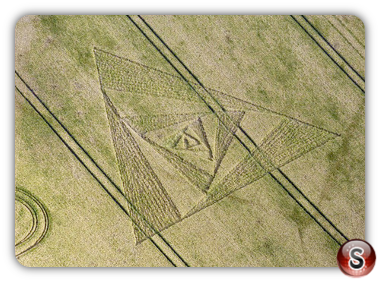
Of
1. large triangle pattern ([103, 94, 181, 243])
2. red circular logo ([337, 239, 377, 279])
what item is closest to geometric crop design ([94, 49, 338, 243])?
large triangle pattern ([103, 94, 181, 243])

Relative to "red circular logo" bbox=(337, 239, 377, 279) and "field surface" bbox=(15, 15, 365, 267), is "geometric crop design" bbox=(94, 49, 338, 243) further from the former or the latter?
"red circular logo" bbox=(337, 239, 377, 279)

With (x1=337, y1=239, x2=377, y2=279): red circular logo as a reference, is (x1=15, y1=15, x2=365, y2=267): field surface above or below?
above

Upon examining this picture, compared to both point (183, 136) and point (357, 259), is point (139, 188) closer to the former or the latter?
point (183, 136)

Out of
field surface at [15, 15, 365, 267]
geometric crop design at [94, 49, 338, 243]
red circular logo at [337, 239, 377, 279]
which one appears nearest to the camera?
red circular logo at [337, 239, 377, 279]

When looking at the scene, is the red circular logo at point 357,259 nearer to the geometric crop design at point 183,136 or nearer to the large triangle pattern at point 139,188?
the geometric crop design at point 183,136

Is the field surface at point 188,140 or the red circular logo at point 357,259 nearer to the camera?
the red circular logo at point 357,259

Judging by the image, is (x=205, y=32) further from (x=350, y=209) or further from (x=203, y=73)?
(x=350, y=209)

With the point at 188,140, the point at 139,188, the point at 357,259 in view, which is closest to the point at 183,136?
the point at 188,140

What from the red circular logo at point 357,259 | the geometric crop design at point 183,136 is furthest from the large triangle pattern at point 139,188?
the red circular logo at point 357,259
